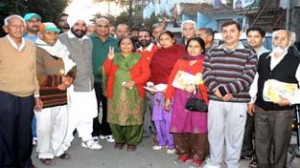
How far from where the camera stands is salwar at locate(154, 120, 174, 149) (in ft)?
21.3

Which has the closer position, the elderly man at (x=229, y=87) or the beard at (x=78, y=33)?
the elderly man at (x=229, y=87)

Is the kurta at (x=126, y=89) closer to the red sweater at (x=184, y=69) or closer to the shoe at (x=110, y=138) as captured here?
the red sweater at (x=184, y=69)

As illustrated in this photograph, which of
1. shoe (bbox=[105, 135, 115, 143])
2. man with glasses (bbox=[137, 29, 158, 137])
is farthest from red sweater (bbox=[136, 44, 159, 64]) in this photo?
shoe (bbox=[105, 135, 115, 143])

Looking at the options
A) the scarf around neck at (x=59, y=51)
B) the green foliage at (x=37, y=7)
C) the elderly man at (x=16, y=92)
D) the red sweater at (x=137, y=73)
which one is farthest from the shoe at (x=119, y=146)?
the green foliage at (x=37, y=7)

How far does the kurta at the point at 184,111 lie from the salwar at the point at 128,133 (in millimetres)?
849

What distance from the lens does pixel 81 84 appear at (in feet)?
21.1

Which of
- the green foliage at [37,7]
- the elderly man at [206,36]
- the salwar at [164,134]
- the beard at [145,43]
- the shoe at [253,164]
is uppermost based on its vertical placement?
the green foliage at [37,7]

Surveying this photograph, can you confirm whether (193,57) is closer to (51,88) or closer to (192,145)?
(192,145)

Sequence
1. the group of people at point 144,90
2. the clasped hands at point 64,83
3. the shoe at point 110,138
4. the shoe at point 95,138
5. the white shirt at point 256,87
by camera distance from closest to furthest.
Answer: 1. the white shirt at point 256,87
2. the group of people at point 144,90
3. the clasped hands at point 64,83
4. the shoe at point 95,138
5. the shoe at point 110,138

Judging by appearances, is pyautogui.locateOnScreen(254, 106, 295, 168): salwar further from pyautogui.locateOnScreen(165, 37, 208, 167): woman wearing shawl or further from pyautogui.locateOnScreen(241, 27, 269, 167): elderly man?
pyautogui.locateOnScreen(165, 37, 208, 167): woman wearing shawl

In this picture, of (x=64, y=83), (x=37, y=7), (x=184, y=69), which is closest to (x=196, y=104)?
(x=184, y=69)

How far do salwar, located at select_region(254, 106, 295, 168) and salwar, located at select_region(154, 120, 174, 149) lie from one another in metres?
1.61

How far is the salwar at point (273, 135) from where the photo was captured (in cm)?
493

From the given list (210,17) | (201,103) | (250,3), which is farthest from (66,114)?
(210,17)
